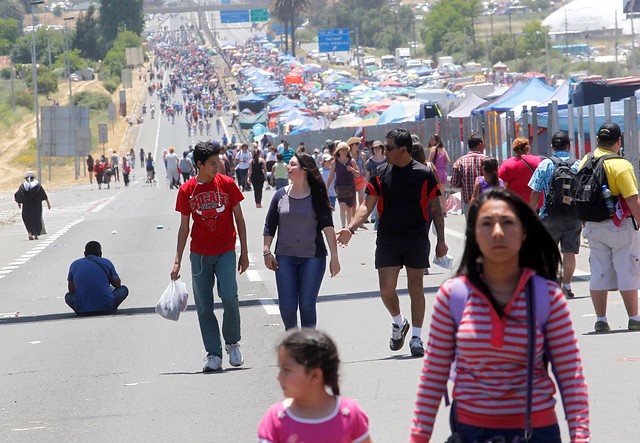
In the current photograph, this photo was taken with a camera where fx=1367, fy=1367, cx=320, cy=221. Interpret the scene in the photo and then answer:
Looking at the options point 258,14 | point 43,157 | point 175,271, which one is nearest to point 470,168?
point 175,271

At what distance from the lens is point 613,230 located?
1119 centimetres

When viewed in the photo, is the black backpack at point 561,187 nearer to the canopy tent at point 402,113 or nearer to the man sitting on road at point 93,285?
the man sitting on road at point 93,285

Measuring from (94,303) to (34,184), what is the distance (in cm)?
1593

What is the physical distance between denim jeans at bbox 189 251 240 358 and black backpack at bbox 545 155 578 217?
12.0 feet

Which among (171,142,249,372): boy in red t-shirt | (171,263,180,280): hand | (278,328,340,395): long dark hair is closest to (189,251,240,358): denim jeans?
(171,142,249,372): boy in red t-shirt

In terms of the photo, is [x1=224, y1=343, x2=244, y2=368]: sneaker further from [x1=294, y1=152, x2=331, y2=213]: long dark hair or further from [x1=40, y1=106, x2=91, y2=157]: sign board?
[x1=40, y1=106, x2=91, y2=157]: sign board

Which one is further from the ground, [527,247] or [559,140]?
[527,247]

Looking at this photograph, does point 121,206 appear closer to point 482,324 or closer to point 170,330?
point 170,330

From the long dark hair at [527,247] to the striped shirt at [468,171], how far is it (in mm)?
11749

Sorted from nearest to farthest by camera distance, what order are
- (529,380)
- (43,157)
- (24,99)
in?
(529,380), (43,157), (24,99)

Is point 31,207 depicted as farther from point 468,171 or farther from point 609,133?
point 609,133

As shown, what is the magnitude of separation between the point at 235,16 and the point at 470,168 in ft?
498

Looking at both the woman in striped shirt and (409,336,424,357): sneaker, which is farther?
(409,336,424,357): sneaker

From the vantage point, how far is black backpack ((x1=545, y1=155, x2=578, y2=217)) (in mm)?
12617
